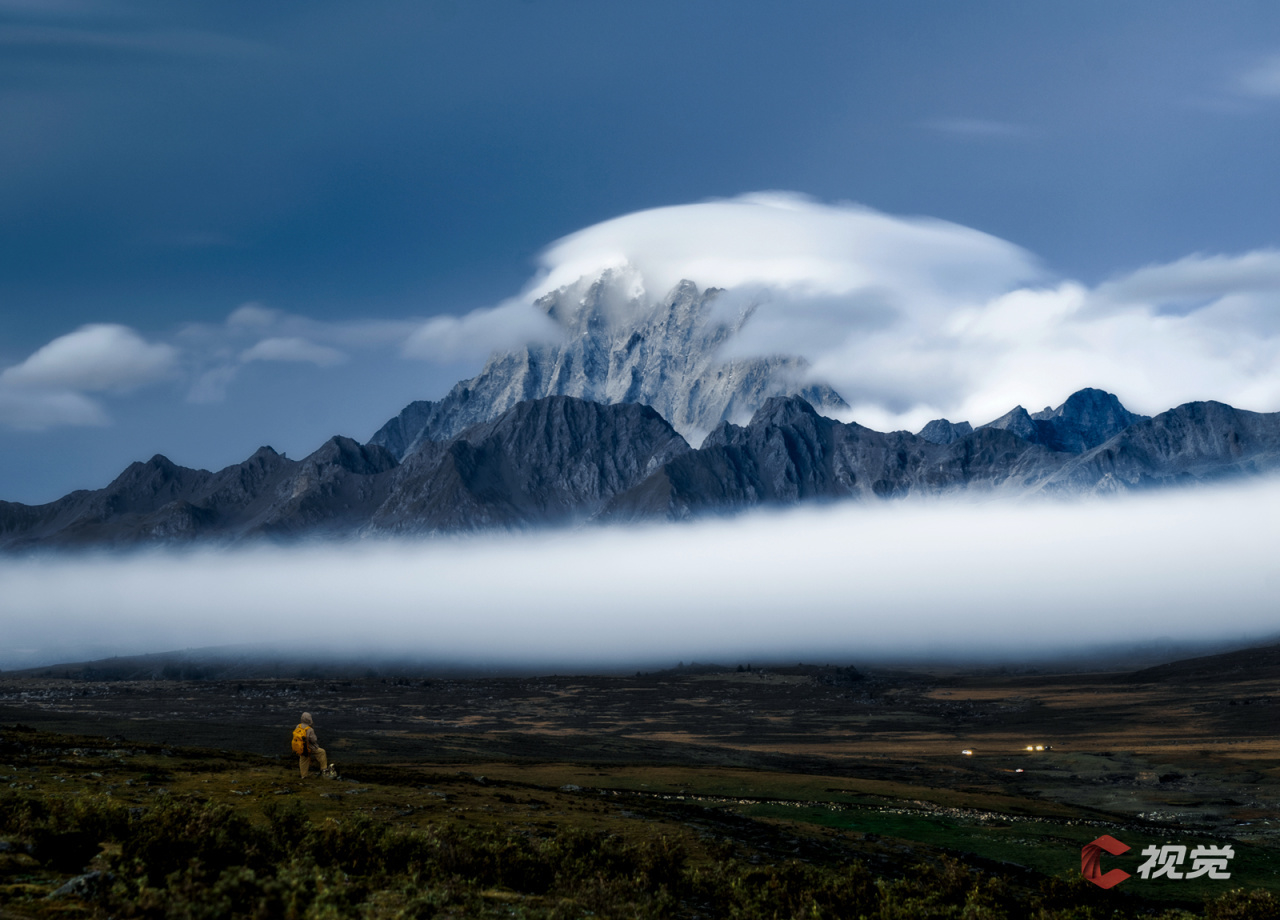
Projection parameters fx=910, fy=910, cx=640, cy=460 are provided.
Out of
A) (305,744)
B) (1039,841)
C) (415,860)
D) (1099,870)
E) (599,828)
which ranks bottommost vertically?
(1039,841)

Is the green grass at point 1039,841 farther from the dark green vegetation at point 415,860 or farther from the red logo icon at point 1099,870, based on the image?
the dark green vegetation at point 415,860

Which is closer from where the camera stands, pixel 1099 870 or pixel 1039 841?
pixel 1099 870

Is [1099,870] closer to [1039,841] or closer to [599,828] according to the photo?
[1039,841]

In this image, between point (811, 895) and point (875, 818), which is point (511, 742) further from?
point (811, 895)

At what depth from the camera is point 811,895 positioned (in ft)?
71.5

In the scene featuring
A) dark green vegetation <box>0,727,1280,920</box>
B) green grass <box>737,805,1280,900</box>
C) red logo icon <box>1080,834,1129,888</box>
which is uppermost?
dark green vegetation <box>0,727,1280,920</box>

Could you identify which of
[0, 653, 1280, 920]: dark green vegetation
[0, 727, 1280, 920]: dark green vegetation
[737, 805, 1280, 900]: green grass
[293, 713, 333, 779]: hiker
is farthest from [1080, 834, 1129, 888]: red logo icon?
[293, 713, 333, 779]: hiker

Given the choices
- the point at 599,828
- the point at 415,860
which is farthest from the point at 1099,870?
the point at 415,860

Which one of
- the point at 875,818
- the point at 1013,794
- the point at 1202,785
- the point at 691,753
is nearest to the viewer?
the point at 875,818

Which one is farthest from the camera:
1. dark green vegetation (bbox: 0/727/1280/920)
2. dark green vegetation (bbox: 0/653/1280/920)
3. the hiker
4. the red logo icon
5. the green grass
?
the green grass

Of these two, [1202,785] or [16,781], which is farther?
[1202,785]

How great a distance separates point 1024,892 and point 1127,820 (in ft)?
108

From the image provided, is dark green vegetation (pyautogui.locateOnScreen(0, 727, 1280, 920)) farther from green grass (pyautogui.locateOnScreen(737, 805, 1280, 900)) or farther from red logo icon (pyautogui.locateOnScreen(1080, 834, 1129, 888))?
green grass (pyautogui.locateOnScreen(737, 805, 1280, 900))

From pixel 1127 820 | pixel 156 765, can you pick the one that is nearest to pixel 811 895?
pixel 156 765
